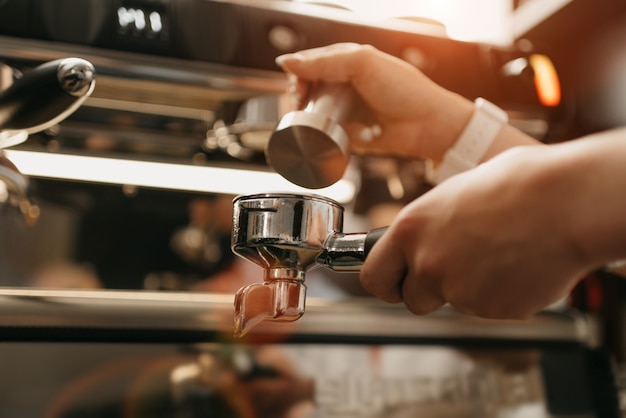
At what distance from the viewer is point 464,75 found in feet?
3.22

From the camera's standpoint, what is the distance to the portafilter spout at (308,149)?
22.2 inches

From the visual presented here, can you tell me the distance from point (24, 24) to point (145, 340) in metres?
0.40

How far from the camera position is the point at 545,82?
99cm

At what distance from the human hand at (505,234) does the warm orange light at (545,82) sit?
674mm

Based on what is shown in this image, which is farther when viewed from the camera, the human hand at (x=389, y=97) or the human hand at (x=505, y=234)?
the human hand at (x=389, y=97)

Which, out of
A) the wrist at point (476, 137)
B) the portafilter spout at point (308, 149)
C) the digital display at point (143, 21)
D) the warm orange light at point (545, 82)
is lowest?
the portafilter spout at point (308, 149)

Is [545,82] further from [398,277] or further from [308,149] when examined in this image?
[398,277]

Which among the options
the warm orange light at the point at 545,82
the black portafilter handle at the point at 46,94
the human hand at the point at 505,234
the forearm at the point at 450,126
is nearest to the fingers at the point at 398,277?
the human hand at the point at 505,234

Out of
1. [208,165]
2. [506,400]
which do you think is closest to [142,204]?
[208,165]

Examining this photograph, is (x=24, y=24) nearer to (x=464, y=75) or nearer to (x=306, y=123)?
(x=306, y=123)

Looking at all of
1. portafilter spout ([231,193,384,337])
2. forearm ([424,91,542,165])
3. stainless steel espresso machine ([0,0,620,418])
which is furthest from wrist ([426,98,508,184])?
portafilter spout ([231,193,384,337])

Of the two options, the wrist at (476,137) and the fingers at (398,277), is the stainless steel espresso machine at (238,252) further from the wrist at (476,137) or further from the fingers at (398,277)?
the wrist at (476,137)

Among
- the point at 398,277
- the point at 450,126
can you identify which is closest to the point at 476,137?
the point at 450,126

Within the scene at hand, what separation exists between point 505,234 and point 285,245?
0.15 meters
